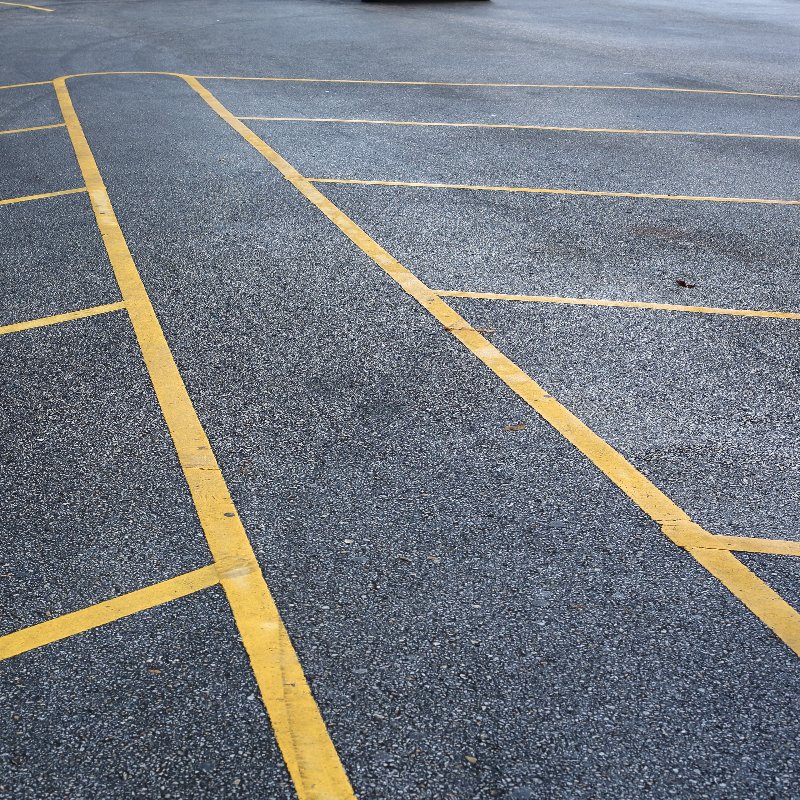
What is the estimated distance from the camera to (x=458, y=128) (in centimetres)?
1110

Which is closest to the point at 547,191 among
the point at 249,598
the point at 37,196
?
the point at 37,196

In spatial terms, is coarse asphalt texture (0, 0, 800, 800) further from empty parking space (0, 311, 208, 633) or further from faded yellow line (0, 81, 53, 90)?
faded yellow line (0, 81, 53, 90)

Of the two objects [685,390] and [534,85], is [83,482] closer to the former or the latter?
[685,390]

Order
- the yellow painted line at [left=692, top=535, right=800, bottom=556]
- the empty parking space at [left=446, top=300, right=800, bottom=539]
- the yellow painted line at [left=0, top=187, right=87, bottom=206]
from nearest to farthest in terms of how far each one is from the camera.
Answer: the yellow painted line at [left=692, top=535, right=800, bottom=556], the empty parking space at [left=446, top=300, right=800, bottom=539], the yellow painted line at [left=0, top=187, right=87, bottom=206]

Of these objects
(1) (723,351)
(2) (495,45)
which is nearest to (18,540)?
(1) (723,351)

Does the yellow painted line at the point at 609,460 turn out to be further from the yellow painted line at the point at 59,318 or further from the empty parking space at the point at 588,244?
the yellow painted line at the point at 59,318

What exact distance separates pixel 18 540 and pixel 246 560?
3.17ft

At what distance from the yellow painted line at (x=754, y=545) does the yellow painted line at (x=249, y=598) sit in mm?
Answer: 1837

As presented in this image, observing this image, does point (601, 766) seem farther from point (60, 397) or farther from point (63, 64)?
point (63, 64)

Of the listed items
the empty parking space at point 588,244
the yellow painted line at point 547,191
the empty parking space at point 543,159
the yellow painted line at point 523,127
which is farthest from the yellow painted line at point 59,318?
the yellow painted line at point 523,127

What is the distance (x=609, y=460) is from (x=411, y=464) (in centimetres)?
96

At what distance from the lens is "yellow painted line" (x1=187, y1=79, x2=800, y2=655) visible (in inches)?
A: 147

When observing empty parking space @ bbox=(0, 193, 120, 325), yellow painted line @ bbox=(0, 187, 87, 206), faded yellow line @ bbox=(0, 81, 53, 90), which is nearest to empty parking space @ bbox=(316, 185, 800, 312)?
empty parking space @ bbox=(0, 193, 120, 325)

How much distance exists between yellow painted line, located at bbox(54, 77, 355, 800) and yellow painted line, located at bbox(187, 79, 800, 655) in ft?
5.61
